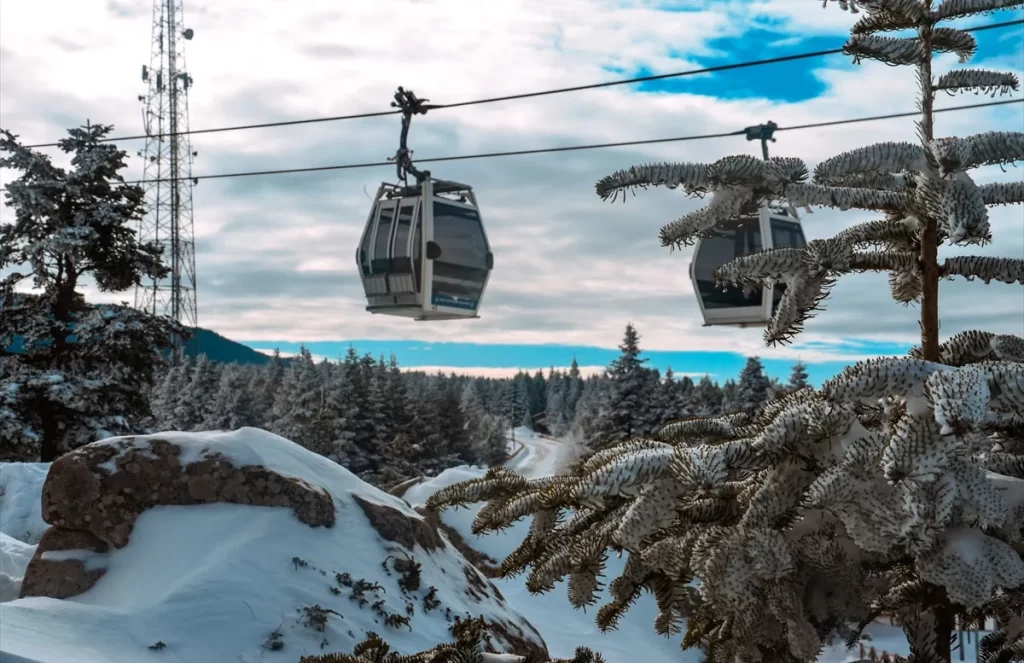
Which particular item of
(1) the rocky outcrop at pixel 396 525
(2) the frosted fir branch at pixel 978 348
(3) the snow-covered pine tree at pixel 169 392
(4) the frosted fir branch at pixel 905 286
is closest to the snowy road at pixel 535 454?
(3) the snow-covered pine tree at pixel 169 392

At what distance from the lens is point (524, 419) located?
158125mm

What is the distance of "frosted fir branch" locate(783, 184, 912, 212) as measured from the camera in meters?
2.85

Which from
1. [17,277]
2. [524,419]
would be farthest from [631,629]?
[524,419]

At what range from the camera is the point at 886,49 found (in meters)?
2.93

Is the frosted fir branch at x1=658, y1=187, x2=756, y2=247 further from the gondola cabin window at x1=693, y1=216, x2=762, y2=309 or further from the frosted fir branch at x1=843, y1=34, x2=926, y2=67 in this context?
the gondola cabin window at x1=693, y1=216, x2=762, y2=309

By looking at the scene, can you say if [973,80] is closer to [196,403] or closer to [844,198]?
[844,198]

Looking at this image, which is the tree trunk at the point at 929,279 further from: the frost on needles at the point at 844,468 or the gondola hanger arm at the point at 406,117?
the gondola hanger arm at the point at 406,117

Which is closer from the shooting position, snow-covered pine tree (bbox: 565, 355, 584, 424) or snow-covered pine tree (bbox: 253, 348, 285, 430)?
snow-covered pine tree (bbox: 253, 348, 285, 430)

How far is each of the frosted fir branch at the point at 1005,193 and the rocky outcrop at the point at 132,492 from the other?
6.07m

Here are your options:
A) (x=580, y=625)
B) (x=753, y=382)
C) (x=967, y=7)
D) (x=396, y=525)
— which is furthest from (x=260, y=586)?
(x=753, y=382)

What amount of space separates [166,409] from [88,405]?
1826 inches

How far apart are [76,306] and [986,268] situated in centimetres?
2166

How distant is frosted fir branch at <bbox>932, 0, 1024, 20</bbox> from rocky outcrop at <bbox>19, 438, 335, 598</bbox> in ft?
20.3

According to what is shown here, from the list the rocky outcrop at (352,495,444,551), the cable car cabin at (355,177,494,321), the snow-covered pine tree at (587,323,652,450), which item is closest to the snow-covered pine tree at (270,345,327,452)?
the snow-covered pine tree at (587,323,652,450)
